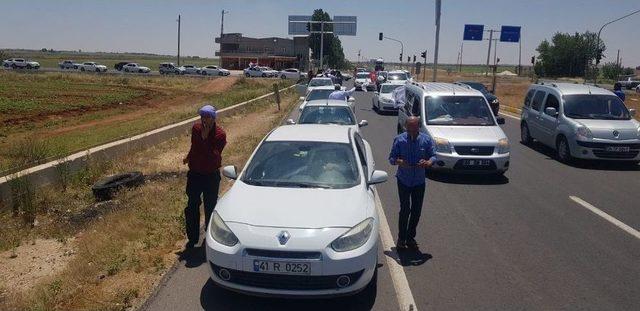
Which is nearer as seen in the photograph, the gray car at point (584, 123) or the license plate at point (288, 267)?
the license plate at point (288, 267)

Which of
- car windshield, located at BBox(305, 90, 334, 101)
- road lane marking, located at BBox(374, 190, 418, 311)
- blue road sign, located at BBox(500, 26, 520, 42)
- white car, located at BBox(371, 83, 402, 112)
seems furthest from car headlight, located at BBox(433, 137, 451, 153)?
blue road sign, located at BBox(500, 26, 520, 42)

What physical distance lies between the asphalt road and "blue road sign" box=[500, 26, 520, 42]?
4049 centimetres

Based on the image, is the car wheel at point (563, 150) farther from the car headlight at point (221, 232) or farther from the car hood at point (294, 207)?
the car headlight at point (221, 232)

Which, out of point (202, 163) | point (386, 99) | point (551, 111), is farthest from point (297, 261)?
point (386, 99)

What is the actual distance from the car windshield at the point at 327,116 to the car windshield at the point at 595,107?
5.27 m

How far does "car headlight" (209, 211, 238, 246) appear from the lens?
4.92 m

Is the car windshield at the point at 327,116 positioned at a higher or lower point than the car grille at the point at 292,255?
higher

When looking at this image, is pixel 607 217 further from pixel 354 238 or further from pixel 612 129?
pixel 354 238

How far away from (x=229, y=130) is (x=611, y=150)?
487 inches

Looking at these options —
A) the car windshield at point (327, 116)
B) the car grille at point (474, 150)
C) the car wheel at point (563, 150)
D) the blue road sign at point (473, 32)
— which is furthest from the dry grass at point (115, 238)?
the blue road sign at point (473, 32)

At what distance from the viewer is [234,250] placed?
481 cm

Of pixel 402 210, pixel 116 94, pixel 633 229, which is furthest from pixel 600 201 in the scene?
pixel 116 94

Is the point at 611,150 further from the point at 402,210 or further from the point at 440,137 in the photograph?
the point at 402,210

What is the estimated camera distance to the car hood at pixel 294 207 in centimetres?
502
